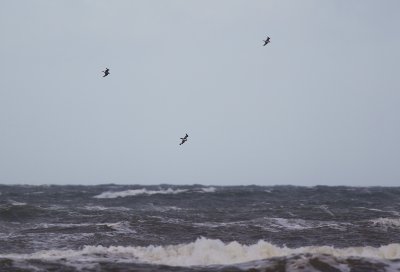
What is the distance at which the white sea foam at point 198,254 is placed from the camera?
1018cm

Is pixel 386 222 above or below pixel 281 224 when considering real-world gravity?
above

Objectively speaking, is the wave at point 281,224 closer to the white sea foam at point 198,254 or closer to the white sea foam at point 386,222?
the white sea foam at point 386,222

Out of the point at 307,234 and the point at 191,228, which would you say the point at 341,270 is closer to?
the point at 307,234

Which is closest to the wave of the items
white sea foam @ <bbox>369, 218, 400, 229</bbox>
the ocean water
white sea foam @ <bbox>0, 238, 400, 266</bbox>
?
the ocean water

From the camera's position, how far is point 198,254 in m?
10.9

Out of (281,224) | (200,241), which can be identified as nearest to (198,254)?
(200,241)

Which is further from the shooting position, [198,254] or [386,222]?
[386,222]

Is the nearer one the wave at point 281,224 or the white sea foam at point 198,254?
the white sea foam at point 198,254

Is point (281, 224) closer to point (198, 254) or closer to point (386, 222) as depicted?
point (386, 222)

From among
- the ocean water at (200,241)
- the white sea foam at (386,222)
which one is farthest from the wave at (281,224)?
the white sea foam at (386,222)

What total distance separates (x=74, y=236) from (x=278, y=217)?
27.9 feet

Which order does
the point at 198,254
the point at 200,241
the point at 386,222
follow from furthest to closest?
the point at 386,222 < the point at 200,241 < the point at 198,254

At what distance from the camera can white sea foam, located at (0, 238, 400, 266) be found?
33.4ft

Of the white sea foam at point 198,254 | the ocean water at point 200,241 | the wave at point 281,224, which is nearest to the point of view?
the ocean water at point 200,241
